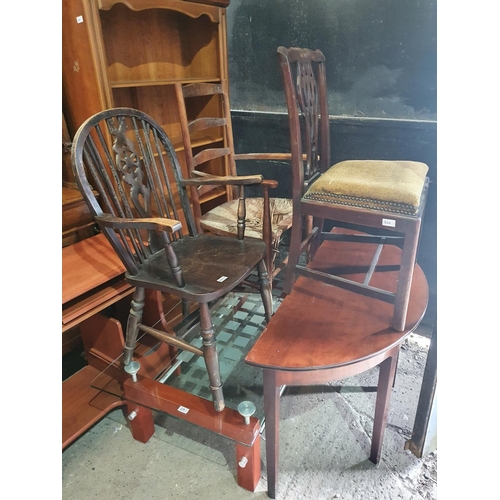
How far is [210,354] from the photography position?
1.26 meters

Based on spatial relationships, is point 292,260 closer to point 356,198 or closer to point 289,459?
point 356,198

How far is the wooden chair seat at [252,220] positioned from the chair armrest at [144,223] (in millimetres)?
625

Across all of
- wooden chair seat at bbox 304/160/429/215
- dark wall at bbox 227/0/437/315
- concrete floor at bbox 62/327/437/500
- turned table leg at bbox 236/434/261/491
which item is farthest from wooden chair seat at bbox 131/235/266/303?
dark wall at bbox 227/0/437/315

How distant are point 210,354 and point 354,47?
5.30 ft

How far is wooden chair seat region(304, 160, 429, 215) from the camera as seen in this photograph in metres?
1.05

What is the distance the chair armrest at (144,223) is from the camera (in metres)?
1.14

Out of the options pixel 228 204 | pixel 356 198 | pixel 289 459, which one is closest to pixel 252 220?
pixel 228 204

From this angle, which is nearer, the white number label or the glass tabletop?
the white number label

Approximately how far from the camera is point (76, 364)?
1872 millimetres

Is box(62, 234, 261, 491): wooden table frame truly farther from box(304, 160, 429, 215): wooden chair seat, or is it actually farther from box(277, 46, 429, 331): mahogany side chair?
box(304, 160, 429, 215): wooden chair seat

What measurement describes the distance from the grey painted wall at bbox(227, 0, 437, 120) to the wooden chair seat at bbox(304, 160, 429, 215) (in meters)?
0.70

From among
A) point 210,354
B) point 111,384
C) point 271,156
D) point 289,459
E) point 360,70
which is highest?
point 360,70

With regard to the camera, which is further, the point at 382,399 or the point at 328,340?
the point at 382,399
